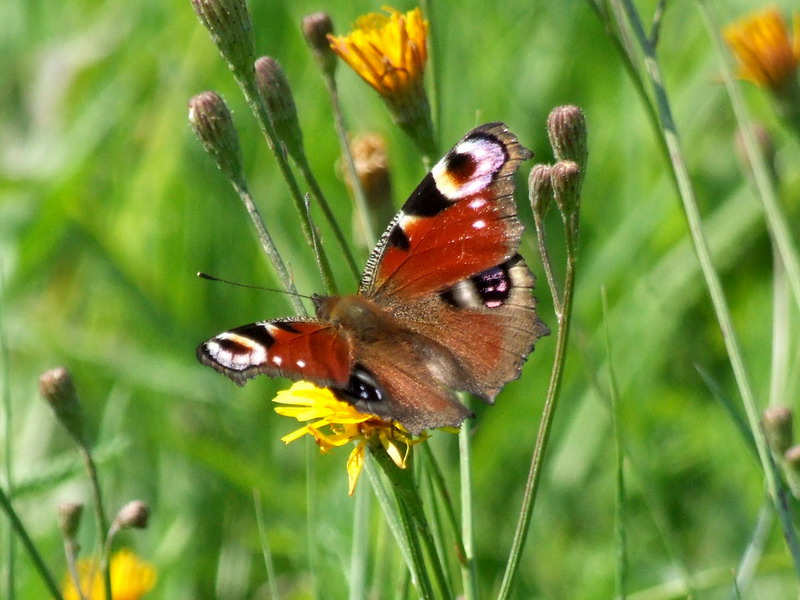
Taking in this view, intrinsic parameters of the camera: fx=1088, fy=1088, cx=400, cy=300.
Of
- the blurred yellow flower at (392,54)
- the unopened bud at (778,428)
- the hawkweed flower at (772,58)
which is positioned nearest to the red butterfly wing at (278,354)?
the blurred yellow flower at (392,54)

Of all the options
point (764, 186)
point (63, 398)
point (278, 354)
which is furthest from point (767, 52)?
point (63, 398)

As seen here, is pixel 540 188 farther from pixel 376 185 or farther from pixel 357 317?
pixel 376 185

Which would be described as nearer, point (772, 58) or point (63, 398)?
point (63, 398)

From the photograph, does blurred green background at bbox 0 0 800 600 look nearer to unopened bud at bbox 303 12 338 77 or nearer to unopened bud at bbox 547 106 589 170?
unopened bud at bbox 303 12 338 77

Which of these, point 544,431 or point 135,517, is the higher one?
point 544,431

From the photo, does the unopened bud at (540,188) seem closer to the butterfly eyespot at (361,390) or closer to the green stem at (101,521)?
the butterfly eyespot at (361,390)

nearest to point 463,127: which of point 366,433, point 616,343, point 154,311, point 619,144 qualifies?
point 619,144

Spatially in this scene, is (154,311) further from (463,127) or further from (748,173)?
(748,173)

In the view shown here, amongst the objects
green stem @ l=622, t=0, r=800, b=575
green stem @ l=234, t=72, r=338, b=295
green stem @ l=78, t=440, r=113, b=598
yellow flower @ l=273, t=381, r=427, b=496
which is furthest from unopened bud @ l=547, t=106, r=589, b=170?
green stem @ l=78, t=440, r=113, b=598
